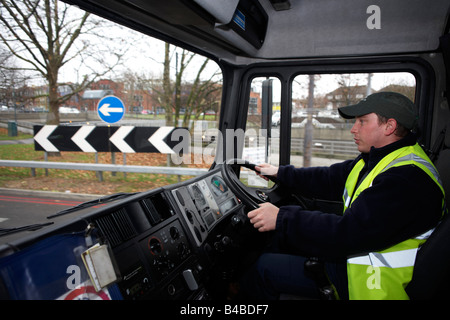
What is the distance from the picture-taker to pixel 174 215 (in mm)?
1727

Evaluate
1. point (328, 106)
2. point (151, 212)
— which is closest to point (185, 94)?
point (328, 106)

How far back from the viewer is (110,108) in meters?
4.63

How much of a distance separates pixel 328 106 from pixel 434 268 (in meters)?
1.81

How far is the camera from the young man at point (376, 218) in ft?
4.54

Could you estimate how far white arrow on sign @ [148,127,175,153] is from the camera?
632cm

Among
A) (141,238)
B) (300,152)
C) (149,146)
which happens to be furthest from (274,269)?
(149,146)

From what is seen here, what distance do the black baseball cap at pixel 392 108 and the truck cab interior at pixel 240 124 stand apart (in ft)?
1.82

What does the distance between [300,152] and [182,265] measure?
69.6 inches

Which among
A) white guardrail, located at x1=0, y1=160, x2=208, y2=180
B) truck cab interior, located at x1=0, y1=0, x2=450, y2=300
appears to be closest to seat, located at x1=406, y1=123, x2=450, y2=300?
truck cab interior, located at x1=0, y1=0, x2=450, y2=300

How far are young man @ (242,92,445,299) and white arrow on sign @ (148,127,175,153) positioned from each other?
4846 mm

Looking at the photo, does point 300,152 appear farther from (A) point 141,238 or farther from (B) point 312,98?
(A) point 141,238

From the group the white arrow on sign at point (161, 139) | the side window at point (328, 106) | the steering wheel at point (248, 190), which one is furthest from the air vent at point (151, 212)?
the white arrow on sign at point (161, 139)

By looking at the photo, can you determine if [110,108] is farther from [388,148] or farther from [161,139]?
[388,148]
